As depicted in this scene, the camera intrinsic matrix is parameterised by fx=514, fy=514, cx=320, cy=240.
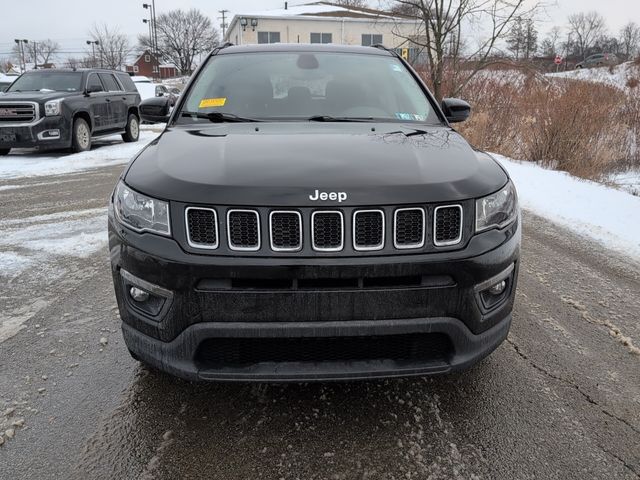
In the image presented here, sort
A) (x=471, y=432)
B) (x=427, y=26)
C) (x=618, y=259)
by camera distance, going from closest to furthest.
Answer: (x=471, y=432) → (x=618, y=259) → (x=427, y=26)

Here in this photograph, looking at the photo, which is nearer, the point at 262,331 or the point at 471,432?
the point at 262,331

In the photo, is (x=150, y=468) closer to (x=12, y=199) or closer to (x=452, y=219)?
(x=452, y=219)

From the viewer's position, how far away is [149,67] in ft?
291

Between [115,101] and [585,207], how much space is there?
37.5ft

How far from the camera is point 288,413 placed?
7.62 feet

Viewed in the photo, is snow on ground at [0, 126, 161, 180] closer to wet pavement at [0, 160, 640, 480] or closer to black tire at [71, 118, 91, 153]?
black tire at [71, 118, 91, 153]

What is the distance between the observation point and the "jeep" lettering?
197 centimetres

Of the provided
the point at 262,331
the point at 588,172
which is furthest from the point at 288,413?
the point at 588,172

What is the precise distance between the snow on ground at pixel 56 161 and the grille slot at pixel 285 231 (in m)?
8.60

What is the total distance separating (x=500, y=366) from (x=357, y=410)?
882mm

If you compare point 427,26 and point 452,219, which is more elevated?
point 427,26

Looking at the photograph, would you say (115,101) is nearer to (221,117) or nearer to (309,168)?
(221,117)

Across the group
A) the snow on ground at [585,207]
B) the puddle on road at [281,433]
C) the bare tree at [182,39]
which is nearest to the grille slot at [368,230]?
the puddle on road at [281,433]

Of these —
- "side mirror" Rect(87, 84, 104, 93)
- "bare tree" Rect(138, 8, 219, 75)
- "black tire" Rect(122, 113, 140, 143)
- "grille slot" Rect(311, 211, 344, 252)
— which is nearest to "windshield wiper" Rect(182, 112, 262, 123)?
"grille slot" Rect(311, 211, 344, 252)
